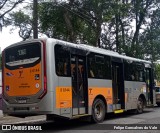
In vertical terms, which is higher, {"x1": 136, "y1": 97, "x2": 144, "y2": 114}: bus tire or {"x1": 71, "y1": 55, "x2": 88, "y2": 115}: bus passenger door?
{"x1": 71, "y1": 55, "x2": 88, "y2": 115}: bus passenger door

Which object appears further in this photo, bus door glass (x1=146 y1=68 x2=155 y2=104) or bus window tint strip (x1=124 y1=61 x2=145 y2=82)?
bus door glass (x1=146 y1=68 x2=155 y2=104)

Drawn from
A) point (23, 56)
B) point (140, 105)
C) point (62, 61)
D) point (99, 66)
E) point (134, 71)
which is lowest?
point (140, 105)

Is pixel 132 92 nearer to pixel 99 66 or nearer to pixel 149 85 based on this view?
pixel 149 85

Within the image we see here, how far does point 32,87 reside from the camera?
1185 cm

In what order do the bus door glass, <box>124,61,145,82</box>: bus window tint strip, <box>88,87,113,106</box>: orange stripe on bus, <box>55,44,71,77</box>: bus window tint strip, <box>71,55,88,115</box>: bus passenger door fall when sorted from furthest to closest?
1. the bus door glass
2. <box>124,61,145,82</box>: bus window tint strip
3. <box>88,87,113,106</box>: orange stripe on bus
4. <box>71,55,88,115</box>: bus passenger door
5. <box>55,44,71,77</box>: bus window tint strip

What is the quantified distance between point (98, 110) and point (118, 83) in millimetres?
2630

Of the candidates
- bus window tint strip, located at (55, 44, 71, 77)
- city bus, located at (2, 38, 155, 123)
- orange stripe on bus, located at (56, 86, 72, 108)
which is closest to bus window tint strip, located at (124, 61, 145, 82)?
city bus, located at (2, 38, 155, 123)

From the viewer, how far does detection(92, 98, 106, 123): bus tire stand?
13.8m

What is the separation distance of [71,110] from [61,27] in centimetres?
1770

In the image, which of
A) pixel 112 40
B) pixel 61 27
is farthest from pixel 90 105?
pixel 112 40

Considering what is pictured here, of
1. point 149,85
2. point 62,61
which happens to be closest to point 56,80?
point 62,61

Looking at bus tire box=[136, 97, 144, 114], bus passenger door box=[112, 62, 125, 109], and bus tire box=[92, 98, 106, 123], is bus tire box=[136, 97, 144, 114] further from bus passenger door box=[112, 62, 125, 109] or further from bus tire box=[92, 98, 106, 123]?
bus tire box=[92, 98, 106, 123]

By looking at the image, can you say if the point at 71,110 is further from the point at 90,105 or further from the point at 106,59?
the point at 106,59

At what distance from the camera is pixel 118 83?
16500 millimetres
